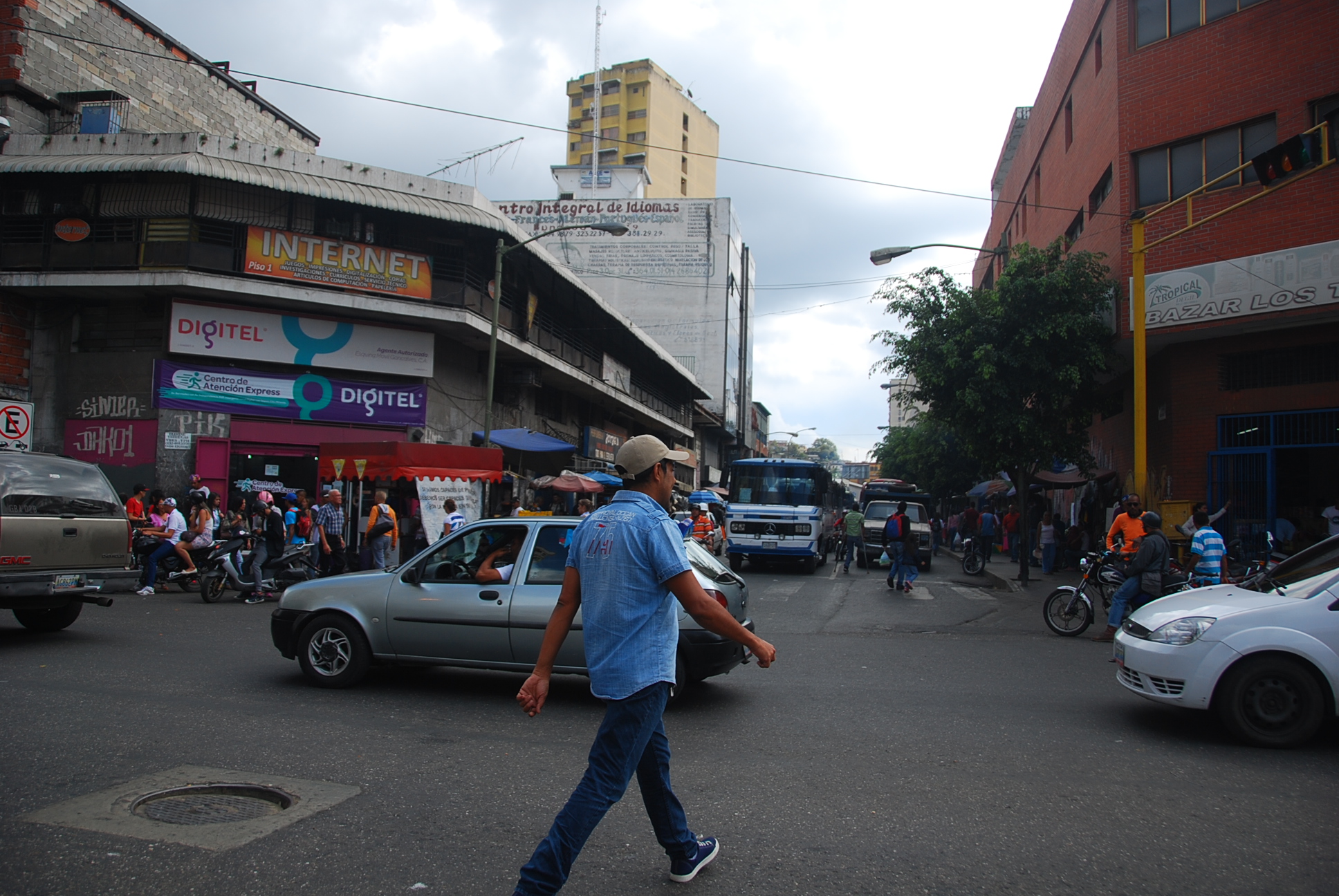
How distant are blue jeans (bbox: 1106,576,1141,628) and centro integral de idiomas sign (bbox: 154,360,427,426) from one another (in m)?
16.8

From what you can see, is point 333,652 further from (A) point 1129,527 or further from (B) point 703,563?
(A) point 1129,527

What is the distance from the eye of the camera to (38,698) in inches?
256

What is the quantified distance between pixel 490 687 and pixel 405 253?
1670 centimetres

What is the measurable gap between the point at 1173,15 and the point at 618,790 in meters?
20.7

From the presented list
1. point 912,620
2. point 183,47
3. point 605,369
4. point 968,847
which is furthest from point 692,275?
point 968,847

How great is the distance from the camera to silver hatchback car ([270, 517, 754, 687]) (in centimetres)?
701

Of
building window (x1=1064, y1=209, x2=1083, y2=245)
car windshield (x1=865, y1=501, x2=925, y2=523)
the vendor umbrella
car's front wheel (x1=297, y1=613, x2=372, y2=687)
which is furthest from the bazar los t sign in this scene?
building window (x1=1064, y1=209, x2=1083, y2=245)

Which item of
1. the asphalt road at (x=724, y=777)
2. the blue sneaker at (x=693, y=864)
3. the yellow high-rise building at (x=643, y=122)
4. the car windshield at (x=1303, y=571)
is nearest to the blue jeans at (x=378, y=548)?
the asphalt road at (x=724, y=777)

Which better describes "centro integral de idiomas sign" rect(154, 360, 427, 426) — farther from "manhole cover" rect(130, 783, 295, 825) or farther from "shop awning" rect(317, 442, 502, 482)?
"manhole cover" rect(130, 783, 295, 825)

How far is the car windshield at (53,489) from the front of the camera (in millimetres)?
8766

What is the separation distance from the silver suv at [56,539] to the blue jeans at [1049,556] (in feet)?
66.6

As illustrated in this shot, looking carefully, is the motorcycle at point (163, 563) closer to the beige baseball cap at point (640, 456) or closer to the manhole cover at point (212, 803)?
the manhole cover at point (212, 803)

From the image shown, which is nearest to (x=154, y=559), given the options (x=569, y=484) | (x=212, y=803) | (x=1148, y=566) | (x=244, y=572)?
(x=244, y=572)

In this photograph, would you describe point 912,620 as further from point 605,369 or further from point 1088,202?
point 605,369
